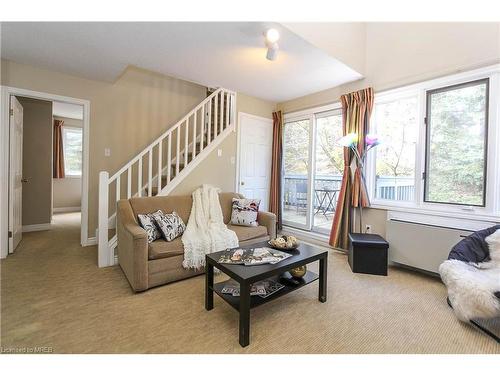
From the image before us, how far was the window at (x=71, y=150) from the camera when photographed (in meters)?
6.18

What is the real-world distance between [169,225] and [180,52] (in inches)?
75.2

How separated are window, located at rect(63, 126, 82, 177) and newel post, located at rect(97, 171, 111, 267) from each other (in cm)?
473

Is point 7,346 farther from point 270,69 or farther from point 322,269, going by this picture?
point 270,69

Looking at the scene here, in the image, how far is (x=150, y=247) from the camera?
2.26 m

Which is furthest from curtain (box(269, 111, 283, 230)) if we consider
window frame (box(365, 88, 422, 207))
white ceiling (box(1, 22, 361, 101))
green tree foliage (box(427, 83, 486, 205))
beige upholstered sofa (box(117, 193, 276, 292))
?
green tree foliage (box(427, 83, 486, 205))

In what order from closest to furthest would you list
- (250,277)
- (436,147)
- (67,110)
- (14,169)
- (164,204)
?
(250,277) → (436,147) → (164,204) → (14,169) → (67,110)

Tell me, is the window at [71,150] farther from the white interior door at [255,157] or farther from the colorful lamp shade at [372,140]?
the colorful lamp shade at [372,140]

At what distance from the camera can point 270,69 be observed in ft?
10.1

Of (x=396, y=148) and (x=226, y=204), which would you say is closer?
(x=396, y=148)

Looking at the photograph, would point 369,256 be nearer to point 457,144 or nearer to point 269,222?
point 269,222

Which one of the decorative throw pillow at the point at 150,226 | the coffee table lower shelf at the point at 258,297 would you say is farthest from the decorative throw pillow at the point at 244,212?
the coffee table lower shelf at the point at 258,297

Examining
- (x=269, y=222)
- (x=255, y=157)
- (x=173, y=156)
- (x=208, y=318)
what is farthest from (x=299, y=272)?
(x=173, y=156)
